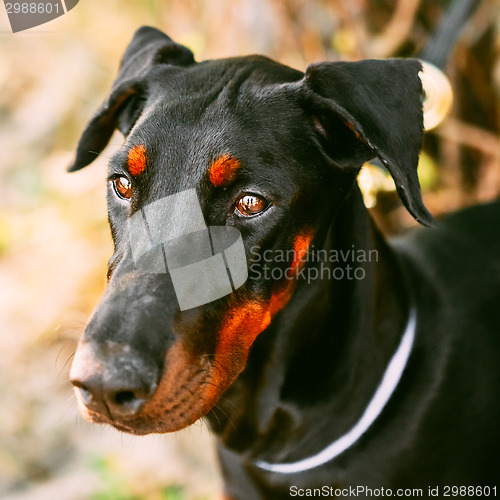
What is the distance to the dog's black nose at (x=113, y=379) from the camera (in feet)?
4.90

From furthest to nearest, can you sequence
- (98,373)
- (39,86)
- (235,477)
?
1. (39,86)
2. (235,477)
3. (98,373)

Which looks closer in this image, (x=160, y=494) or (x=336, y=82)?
(x=336, y=82)

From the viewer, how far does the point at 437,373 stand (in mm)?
2312

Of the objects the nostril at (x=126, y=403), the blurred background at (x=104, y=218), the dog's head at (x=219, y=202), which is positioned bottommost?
the blurred background at (x=104, y=218)

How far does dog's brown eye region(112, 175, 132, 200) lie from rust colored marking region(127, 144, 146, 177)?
0.31 ft

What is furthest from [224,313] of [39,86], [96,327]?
[39,86]

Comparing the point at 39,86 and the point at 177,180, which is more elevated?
the point at 177,180

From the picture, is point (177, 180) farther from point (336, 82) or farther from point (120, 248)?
point (336, 82)

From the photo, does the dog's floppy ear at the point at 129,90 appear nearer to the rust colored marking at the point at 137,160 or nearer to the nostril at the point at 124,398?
the rust colored marking at the point at 137,160

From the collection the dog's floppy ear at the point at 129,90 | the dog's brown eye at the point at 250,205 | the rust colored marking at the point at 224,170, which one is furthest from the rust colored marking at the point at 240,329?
the dog's floppy ear at the point at 129,90

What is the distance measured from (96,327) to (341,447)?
1.17 metres

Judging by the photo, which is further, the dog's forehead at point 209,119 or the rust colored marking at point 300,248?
the rust colored marking at point 300,248

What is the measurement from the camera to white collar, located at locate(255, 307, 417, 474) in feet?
7.27

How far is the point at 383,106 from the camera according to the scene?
1829 mm
